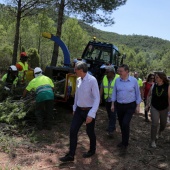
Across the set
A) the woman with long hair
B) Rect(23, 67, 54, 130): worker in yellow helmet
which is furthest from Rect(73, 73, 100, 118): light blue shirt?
Rect(23, 67, 54, 130): worker in yellow helmet

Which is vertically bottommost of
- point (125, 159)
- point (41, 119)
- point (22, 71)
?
point (125, 159)

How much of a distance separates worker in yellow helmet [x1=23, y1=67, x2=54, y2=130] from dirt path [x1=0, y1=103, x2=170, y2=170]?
0.27 m

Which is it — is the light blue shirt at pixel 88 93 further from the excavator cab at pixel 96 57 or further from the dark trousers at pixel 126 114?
the excavator cab at pixel 96 57

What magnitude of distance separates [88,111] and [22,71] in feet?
14.9

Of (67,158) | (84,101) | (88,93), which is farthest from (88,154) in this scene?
(88,93)

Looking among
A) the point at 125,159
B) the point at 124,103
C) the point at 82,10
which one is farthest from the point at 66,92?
the point at 82,10

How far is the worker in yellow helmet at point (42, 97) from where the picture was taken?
20.2 feet

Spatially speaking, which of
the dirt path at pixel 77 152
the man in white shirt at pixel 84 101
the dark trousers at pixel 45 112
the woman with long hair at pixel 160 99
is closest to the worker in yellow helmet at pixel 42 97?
the dark trousers at pixel 45 112

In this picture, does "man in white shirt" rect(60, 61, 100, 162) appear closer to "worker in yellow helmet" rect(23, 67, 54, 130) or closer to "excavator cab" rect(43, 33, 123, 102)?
"worker in yellow helmet" rect(23, 67, 54, 130)

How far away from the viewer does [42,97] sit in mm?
6164

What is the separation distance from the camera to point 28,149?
5062 mm

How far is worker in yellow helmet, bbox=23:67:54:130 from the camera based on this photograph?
20.2ft

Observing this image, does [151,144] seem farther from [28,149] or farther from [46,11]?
[46,11]

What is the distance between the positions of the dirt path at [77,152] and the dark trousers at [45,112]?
0.22 metres
